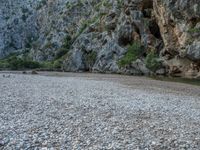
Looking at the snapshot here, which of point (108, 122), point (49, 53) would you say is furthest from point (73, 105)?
point (49, 53)

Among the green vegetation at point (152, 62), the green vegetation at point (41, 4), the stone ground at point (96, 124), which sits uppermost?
the green vegetation at point (41, 4)

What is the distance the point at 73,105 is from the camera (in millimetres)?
24688

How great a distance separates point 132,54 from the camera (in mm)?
81938

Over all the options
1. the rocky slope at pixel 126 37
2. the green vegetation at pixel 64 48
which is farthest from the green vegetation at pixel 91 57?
the green vegetation at pixel 64 48

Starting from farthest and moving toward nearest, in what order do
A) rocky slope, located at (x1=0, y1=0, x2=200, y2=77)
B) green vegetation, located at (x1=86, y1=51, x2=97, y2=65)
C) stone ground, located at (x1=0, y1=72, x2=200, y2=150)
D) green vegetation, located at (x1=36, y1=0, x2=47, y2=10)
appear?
1. green vegetation, located at (x1=36, y1=0, x2=47, y2=10)
2. green vegetation, located at (x1=86, y1=51, x2=97, y2=65)
3. rocky slope, located at (x1=0, y1=0, x2=200, y2=77)
4. stone ground, located at (x1=0, y1=72, x2=200, y2=150)

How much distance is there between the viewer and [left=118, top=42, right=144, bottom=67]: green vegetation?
8125 cm

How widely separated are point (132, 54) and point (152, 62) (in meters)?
9.86

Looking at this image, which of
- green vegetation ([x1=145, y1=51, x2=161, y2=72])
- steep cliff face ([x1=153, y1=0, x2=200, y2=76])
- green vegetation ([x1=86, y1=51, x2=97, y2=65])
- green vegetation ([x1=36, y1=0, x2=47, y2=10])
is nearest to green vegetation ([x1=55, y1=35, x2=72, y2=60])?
green vegetation ([x1=86, y1=51, x2=97, y2=65])

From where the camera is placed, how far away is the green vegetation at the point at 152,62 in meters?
72.2

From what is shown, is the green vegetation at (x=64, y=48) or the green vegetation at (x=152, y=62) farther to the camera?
the green vegetation at (x=64, y=48)

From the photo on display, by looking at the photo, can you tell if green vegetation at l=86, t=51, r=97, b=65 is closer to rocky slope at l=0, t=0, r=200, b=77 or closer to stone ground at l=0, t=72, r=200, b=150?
rocky slope at l=0, t=0, r=200, b=77

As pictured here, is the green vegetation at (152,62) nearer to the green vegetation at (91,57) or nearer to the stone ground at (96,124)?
the green vegetation at (91,57)

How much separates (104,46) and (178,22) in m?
35.0

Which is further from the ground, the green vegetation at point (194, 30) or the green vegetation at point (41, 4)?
the green vegetation at point (41, 4)
